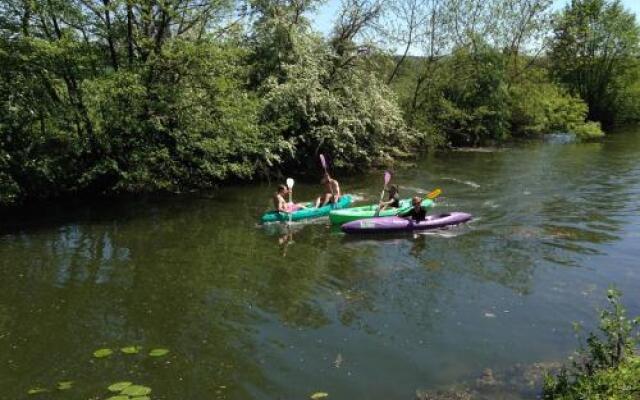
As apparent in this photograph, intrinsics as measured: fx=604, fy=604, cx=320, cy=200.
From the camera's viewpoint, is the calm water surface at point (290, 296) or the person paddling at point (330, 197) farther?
the person paddling at point (330, 197)

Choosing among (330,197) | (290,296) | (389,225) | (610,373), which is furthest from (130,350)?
(330,197)

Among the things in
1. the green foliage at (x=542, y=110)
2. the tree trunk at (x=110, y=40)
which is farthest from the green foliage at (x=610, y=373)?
the green foliage at (x=542, y=110)

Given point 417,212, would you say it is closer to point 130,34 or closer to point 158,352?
point 158,352

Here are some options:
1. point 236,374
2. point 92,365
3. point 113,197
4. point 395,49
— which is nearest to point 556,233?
point 236,374

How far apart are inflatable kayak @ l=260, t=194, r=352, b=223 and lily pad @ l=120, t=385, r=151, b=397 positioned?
8900mm

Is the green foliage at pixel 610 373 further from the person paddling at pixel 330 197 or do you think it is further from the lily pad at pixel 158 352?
the person paddling at pixel 330 197

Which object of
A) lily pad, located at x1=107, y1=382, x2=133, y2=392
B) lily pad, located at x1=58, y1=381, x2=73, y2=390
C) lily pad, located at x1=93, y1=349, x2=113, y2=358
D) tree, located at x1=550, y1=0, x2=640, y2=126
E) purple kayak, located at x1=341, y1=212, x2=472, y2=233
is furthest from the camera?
tree, located at x1=550, y1=0, x2=640, y2=126

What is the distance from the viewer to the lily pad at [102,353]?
783 cm

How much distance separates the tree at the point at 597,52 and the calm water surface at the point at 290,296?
31471 mm

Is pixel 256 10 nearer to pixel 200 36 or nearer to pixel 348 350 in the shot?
pixel 200 36

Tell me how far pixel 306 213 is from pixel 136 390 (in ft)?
31.9

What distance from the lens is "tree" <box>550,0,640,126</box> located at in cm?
4441

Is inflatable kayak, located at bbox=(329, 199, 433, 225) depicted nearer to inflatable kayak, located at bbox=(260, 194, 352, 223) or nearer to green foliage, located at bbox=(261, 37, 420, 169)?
inflatable kayak, located at bbox=(260, 194, 352, 223)

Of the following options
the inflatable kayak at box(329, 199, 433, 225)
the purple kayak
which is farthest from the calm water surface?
the inflatable kayak at box(329, 199, 433, 225)
